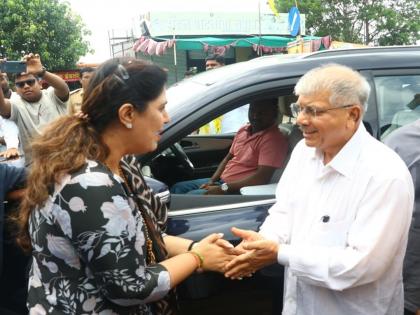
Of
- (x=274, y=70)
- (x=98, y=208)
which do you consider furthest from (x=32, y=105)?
(x=98, y=208)

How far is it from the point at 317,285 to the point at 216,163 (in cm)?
262

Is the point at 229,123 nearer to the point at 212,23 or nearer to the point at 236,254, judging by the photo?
the point at 236,254

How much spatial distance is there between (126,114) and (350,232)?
875mm

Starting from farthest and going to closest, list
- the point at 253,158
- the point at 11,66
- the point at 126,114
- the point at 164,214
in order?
the point at 253,158, the point at 11,66, the point at 164,214, the point at 126,114

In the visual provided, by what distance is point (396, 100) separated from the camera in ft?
8.13

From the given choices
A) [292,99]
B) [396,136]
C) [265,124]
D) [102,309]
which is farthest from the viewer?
[265,124]

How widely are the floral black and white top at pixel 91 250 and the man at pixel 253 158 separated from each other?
5.05ft

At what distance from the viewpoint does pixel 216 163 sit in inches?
167

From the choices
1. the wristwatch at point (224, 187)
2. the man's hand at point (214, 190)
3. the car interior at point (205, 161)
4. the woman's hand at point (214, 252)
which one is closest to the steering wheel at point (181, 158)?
the car interior at point (205, 161)

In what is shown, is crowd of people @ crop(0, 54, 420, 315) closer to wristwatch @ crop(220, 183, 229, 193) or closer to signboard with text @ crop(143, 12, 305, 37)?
wristwatch @ crop(220, 183, 229, 193)

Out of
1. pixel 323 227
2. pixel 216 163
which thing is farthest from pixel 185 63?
pixel 323 227

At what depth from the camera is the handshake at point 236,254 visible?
166cm

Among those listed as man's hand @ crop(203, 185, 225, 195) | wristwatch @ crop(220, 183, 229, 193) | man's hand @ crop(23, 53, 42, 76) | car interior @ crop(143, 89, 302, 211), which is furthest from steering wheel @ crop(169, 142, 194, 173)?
man's hand @ crop(23, 53, 42, 76)

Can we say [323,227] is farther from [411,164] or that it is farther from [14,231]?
[14,231]
